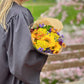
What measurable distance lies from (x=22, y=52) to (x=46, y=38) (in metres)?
0.23

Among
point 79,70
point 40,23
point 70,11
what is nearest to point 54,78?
point 79,70

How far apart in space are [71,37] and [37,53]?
311 inches

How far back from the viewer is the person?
4.70 feet

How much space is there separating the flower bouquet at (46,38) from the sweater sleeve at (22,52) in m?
0.05

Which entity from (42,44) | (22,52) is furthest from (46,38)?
(22,52)

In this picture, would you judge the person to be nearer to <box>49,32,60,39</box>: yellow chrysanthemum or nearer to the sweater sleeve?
the sweater sleeve

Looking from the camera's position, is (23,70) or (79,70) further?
(79,70)

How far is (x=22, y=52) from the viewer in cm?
142

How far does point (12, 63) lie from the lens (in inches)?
58.2

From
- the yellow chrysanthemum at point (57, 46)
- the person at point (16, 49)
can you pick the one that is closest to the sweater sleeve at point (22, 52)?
the person at point (16, 49)

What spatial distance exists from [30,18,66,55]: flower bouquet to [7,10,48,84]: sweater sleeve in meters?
0.05

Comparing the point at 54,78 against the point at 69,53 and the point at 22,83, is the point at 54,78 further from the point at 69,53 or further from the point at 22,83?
the point at 22,83

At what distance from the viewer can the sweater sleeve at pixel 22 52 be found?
1.43 m

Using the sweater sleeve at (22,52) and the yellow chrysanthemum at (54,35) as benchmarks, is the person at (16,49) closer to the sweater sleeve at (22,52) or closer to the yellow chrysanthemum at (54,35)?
the sweater sleeve at (22,52)
